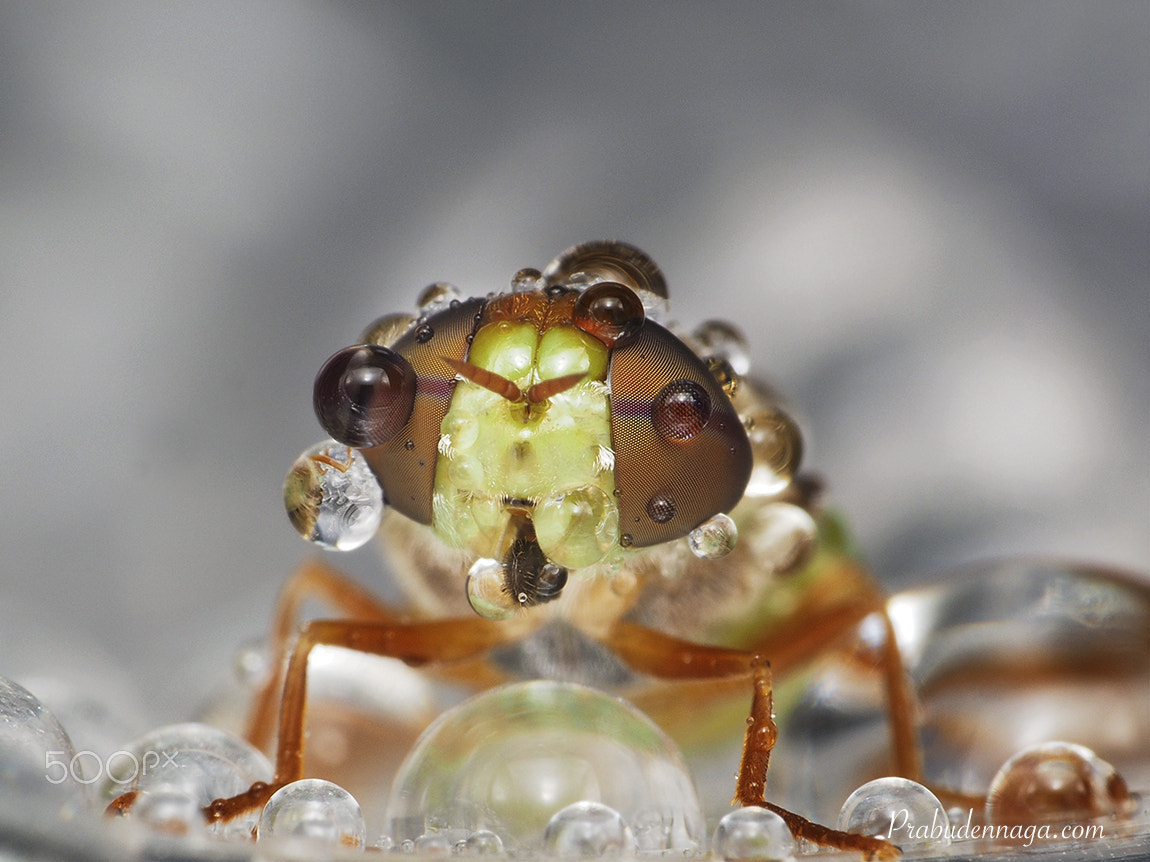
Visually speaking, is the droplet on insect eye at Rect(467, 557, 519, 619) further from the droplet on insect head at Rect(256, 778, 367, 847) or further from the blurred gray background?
the blurred gray background

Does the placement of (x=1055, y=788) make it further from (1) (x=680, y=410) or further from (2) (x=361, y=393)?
(2) (x=361, y=393)

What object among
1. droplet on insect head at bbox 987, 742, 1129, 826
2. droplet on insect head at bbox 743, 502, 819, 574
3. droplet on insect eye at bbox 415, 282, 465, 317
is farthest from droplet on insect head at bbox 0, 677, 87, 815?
droplet on insect head at bbox 743, 502, 819, 574

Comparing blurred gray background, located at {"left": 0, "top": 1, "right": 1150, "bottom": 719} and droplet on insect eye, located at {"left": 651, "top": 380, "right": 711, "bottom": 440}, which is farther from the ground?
blurred gray background, located at {"left": 0, "top": 1, "right": 1150, "bottom": 719}

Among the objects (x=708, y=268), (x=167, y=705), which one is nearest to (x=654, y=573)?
(x=167, y=705)

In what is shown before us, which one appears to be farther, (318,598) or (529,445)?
(318,598)

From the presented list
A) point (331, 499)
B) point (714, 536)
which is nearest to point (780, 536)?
point (714, 536)
